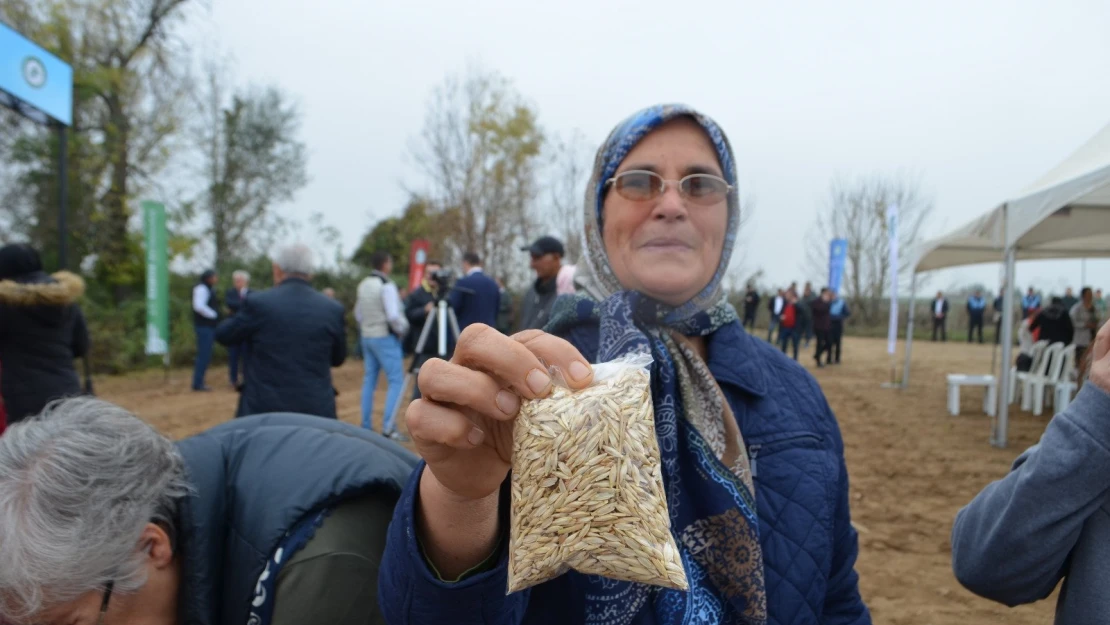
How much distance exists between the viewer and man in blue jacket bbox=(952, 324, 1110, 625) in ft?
3.95

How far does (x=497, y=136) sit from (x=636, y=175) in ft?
70.9

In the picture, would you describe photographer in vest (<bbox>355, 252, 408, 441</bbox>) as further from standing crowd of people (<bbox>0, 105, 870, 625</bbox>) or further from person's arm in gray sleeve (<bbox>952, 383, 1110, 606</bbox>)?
person's arm in gray sleeve (<bbox>952, 383, 1110, 606</bbox>)

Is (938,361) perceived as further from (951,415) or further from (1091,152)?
(1091,152)

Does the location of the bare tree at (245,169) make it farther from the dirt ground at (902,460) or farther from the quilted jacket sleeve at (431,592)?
the quilted jacket sleeve at (431,592)

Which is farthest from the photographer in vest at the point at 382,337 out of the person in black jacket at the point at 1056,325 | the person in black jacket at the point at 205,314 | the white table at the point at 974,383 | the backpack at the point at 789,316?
the backpack at the point at 789,316

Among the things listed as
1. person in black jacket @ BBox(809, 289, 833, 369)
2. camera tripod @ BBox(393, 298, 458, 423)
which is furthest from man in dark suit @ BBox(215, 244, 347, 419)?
person in black jacket @ BBox(809, 289, 833, 369)

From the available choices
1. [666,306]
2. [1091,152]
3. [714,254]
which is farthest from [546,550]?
[1091,152]

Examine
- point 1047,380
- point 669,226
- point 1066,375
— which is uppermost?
point 669,226

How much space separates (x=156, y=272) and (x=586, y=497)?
42.6 feet

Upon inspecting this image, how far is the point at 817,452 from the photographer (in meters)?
1.33

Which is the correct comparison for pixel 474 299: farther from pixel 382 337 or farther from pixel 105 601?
pixel 105 601

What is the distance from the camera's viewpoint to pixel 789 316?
56.9 ft

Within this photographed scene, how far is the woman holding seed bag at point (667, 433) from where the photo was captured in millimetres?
913

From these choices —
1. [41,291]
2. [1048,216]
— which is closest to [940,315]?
[1048,216]
